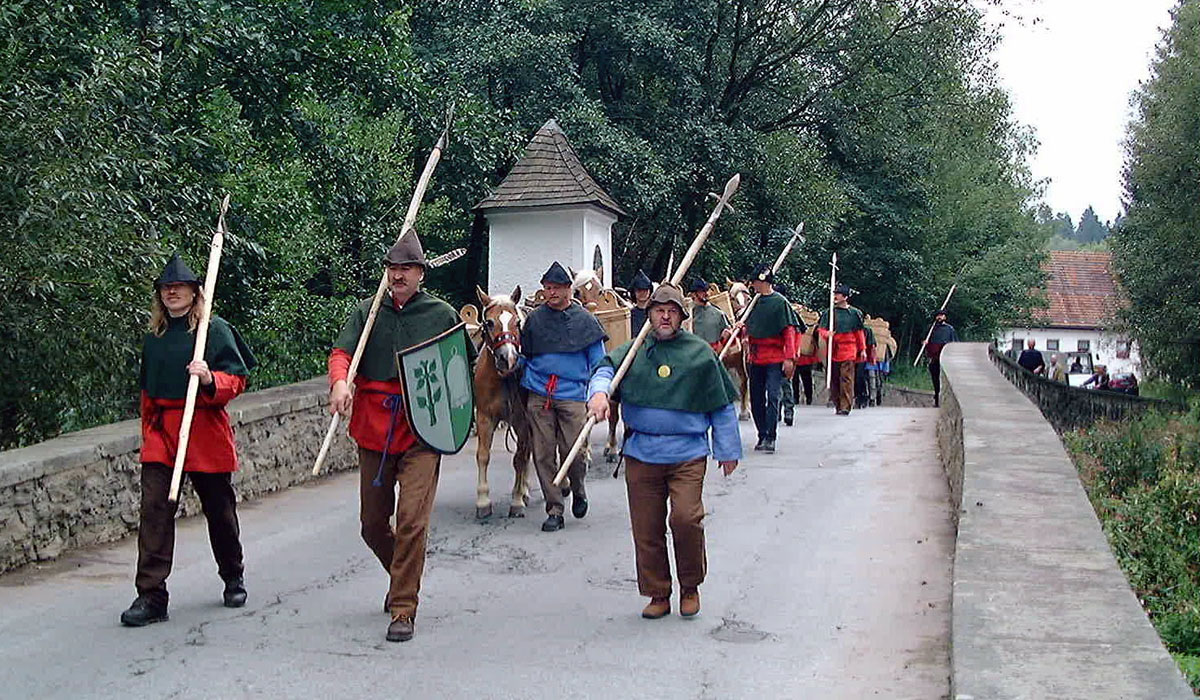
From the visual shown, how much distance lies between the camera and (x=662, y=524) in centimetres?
758

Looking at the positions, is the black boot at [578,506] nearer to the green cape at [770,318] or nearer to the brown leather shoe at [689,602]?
the brown leather shoe at [689,602]

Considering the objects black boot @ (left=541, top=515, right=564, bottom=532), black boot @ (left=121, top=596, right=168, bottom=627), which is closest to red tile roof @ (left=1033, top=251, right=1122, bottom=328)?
black boot @ (left=541, top=515, right=564, bottom=532)

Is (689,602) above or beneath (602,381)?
beneath

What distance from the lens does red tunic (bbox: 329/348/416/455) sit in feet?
23.9

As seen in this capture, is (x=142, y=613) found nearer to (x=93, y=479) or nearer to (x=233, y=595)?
(x=233, y=595)

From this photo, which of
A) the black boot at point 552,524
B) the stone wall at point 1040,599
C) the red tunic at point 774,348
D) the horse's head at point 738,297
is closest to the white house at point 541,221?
the horse's head at point 738,297

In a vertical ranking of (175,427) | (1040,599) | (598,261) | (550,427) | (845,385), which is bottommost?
(1040,599)

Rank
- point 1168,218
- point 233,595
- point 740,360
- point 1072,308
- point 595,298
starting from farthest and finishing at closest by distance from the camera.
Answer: point 1072,308 < point 1168,218 < point 740,360 < point 595,298 < point 233,595

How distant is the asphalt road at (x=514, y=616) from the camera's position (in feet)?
20.6

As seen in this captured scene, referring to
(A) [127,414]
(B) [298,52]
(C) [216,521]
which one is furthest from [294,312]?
(C) [216,521]

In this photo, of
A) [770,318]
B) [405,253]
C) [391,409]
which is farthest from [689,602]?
[770,318]

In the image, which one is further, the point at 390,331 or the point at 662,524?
the point at 662,524

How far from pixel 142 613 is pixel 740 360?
11153 millimetres

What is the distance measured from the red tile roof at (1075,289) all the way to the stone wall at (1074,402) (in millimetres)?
46367
